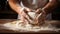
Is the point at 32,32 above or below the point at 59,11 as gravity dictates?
below

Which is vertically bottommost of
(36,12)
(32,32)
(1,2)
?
(32,32)

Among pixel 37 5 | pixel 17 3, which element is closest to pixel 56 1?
pixel 37 5

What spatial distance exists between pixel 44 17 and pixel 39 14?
0.03 m

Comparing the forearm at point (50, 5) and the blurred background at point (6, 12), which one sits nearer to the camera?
the forearm at point (50, 5)

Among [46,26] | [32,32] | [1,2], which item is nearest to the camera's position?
[32,32]

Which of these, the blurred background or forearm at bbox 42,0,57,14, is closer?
forearm at bbox 42,0,57,14

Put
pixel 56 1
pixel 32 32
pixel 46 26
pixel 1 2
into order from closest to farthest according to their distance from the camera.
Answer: pixel 32 32
pixel 46 26
pixel 56 1
pixel 1 2

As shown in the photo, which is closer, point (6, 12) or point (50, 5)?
point (50, 5)

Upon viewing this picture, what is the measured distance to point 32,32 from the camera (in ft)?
2.06

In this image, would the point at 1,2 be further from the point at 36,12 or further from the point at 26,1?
the point at 36,12

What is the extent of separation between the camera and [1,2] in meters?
1.16

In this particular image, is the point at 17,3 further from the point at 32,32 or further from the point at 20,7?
the point at 32,32

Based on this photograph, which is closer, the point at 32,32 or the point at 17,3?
the point at 32,32

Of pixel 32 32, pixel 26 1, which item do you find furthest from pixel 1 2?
pixel 32 32
